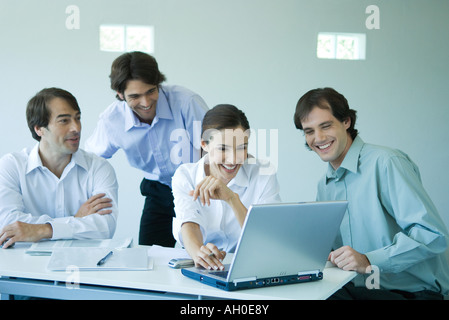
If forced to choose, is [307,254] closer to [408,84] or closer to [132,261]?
[132,261]

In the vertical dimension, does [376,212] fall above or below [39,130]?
below

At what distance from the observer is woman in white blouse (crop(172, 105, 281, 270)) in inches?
87.7

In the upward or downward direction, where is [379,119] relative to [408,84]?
downward

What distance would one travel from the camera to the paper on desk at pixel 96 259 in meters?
1.78

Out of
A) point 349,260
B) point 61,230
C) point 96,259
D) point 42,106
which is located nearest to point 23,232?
point 61,230

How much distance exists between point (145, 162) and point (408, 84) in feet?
9.32

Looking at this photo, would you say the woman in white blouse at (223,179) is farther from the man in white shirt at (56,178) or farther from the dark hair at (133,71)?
the dark hair at (133,71)

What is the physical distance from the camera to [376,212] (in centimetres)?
211

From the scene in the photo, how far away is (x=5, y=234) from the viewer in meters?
2.18

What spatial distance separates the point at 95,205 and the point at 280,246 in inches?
48.9

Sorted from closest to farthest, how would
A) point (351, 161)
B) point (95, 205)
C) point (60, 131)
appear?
1. point (351, 161)
2. point (95, 205)
3. point (60, 131)

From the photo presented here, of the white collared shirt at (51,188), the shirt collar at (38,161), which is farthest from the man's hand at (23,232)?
the shirt collar at (38,161)

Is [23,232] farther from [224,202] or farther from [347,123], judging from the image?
[347,123]
